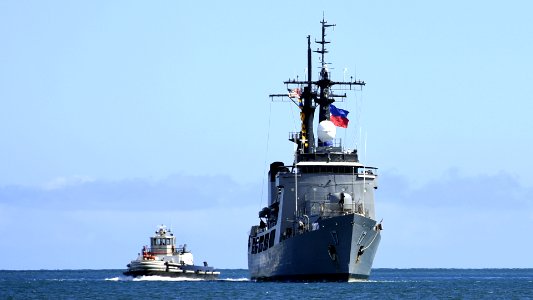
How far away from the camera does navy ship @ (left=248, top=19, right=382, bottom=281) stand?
78188 mm

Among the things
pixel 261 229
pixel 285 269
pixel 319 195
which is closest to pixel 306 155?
pixel 319 195

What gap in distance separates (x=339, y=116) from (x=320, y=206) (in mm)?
6462

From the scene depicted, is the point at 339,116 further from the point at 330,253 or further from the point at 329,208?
the point at 330,253

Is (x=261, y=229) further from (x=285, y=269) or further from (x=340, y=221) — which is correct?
(x=340, y=221)

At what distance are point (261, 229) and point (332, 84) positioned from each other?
15.7 meters

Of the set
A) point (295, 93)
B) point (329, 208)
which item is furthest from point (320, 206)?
point (295, 93)

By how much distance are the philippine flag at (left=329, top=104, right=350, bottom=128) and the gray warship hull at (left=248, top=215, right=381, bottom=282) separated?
27.1ft

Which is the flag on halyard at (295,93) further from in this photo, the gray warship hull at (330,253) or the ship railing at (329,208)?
the gray warship hull at (330,253)

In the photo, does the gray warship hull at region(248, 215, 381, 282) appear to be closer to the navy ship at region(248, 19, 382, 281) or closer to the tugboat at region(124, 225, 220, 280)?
the navy ship at region(248, 19, 382, 281)

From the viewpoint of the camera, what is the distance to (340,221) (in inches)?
3022

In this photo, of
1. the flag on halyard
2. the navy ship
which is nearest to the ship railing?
the navy ship

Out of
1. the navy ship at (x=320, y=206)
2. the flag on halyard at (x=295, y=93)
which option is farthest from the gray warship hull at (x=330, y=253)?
the flag on halyard at (x=295, y=93)

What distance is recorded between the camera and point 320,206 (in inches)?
3246

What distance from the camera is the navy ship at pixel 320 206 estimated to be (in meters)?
78.2
